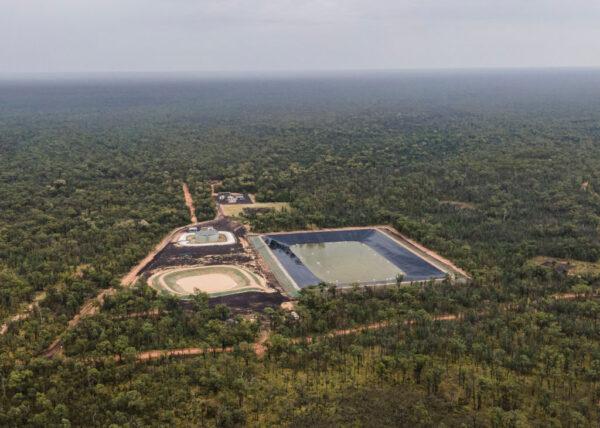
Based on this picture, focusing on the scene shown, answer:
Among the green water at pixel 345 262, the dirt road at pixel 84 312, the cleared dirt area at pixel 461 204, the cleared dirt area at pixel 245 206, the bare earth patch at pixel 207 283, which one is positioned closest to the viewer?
the dirt road at pixel 84 312

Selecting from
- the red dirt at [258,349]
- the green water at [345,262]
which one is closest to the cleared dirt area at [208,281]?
the green water at [345,262]

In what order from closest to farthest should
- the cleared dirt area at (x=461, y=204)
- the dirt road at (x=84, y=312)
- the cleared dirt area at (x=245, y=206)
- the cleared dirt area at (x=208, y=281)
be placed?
the dirt road at (x=84, y=312), the cleared dirt area at (x=208, y=281), the cleared dirt area at (x=245, y=206), the cleared dirt area at (x=461, y=204)

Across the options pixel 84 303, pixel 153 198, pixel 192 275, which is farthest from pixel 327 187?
pixel 84 303

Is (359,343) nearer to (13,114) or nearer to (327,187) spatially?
(327,187)

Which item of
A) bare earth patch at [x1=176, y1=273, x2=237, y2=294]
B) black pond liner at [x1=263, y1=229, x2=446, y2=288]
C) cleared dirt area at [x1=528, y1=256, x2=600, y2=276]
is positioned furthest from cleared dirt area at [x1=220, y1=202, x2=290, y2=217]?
cleared dirt area at [x1=528, y1=256, x2=600, y2=276]

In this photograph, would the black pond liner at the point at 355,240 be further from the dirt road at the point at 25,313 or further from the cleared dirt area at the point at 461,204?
the dirt road at the point at 25,313

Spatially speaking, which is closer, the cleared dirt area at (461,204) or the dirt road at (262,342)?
the dirt road at (262,342)
